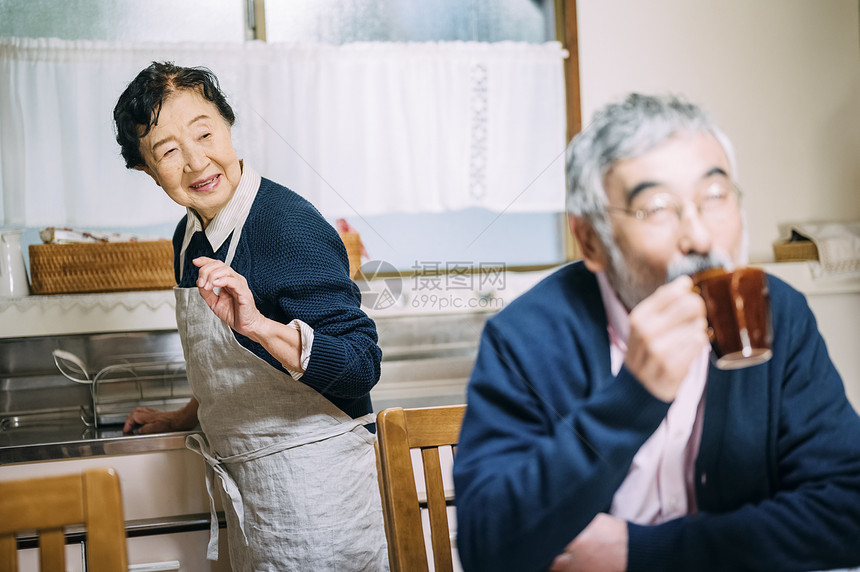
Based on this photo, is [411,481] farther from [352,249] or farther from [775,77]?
[775,77]

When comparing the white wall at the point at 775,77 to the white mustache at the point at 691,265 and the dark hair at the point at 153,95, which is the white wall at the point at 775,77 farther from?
the dark hair at the point at 153,95

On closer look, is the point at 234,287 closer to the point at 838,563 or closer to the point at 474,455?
the point at 474,455

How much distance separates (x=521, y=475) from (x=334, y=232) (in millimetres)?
330

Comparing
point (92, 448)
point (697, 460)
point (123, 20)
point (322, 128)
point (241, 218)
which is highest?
point (123, 20)

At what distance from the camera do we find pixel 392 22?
1333 millimetres

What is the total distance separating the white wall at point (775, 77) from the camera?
0.33 metres

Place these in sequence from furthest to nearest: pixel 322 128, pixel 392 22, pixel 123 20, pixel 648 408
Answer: pixel 392 22 < pixel 123 20 < pixel 322 128 < pixel 648 408

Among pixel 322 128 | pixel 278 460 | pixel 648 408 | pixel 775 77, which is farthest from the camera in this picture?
pixel 322 128

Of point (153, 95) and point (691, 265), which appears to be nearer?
point (691, 265)

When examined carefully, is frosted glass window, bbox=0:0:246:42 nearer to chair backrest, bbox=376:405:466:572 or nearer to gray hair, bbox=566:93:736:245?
chair backrest, bbox=376:405:466:572

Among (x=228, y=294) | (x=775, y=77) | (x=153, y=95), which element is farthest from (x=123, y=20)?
(x=775, y=77)

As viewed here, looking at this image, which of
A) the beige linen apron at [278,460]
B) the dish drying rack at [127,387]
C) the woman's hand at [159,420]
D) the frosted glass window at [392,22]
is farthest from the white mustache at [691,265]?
the frosted glass window at [392,22]

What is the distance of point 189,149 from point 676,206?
0.36 metres

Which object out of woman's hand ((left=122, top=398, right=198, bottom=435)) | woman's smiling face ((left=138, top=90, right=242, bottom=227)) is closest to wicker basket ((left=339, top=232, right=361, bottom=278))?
woman's smiling face ((left=138, top=90, right=242, bottom=227))
